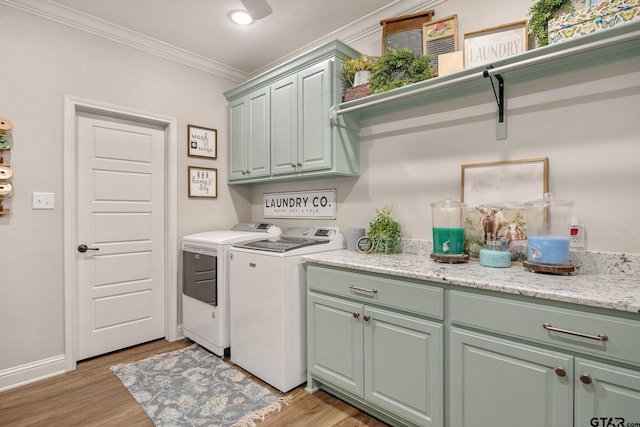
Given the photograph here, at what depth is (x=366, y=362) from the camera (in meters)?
1.79

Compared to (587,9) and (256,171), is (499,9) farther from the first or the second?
(256,171)

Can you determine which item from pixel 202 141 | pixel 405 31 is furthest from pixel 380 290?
pixel 202 141

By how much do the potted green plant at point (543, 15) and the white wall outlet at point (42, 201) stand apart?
3180 millimetres

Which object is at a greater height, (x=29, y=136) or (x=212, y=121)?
(x=212, y=121)

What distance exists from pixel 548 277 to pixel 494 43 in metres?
1.29

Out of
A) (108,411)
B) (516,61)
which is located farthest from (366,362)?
(516,61)

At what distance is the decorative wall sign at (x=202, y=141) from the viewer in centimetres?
308

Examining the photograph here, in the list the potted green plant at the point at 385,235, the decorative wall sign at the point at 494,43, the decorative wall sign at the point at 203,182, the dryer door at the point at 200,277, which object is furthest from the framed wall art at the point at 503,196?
the decorative wall sign at the point at 203,182

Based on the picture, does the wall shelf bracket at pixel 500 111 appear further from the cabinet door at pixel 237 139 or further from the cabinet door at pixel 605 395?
the cabinet door at pixel 237 139

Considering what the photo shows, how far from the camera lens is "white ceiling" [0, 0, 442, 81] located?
7.58ft

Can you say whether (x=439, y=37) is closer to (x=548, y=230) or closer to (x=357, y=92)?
(x=357, y=92)

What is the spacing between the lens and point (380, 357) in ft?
5.68

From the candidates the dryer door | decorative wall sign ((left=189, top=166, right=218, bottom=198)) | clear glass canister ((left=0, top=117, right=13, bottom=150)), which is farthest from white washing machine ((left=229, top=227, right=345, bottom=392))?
clear glass canister ((left=0, top=117, right=13, bottom=150))

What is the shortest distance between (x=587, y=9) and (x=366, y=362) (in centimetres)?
200
